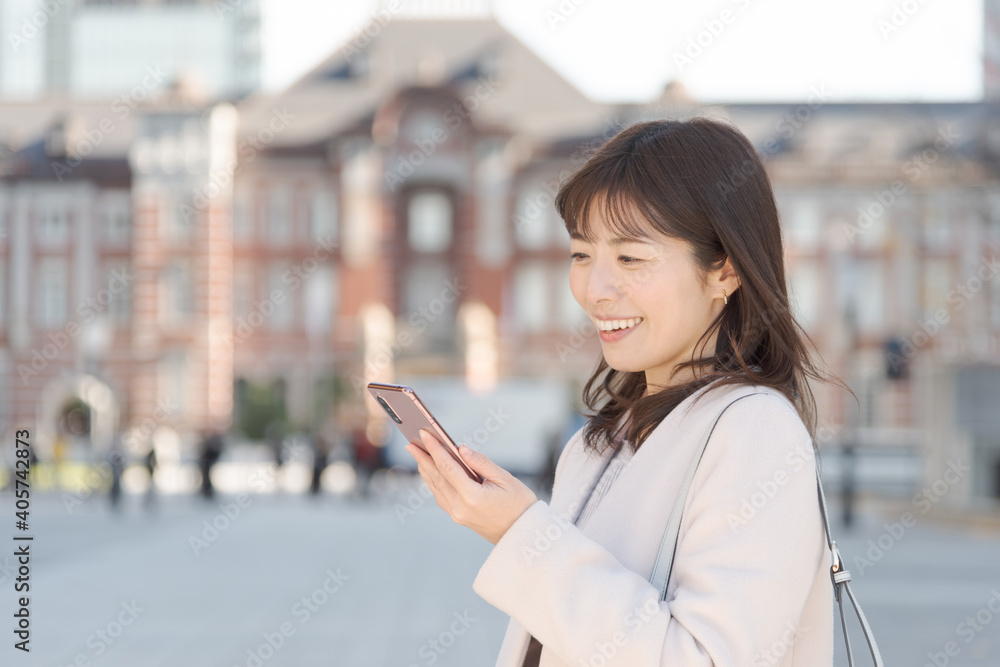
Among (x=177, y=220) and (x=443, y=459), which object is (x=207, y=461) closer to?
(x=443, y=459)

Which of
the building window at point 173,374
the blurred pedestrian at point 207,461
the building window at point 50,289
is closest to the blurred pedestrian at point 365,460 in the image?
the blurred pedestrian at point 207,461

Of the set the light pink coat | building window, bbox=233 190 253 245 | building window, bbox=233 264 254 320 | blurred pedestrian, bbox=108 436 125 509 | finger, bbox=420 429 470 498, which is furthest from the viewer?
building window, bbox=233 264 254 320

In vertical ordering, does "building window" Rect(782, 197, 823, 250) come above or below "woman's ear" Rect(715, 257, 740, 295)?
above

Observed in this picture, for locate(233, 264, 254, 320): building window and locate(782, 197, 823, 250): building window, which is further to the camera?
locate(233, 264, 254, 320): building window

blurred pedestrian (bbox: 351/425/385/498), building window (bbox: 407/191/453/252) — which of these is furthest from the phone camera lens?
building window (bbox: 407/191/453/252)

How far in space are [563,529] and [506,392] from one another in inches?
847

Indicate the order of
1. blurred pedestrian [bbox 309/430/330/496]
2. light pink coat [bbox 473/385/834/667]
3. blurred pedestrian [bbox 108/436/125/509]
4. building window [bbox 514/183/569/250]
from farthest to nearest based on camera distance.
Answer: building window [bbox 514/183/569/250] < blurred pedestrian [bbox 309/430/330/496] < blurred pedestrian [bbox 108/436/125/509] < light pink coat [bbox 473/385/834/667]

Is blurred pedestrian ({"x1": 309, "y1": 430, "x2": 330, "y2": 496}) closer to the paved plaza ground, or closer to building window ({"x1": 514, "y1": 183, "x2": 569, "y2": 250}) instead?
the paved plaza ground

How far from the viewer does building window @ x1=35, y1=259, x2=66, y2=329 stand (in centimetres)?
3478

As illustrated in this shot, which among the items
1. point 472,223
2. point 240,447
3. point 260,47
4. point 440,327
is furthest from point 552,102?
point 260,47

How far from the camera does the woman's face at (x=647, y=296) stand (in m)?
1.47

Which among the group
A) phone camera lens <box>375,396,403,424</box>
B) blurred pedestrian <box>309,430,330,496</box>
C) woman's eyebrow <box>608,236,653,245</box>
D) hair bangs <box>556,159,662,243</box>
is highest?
hair bangs <box>556,159,662,243</box>

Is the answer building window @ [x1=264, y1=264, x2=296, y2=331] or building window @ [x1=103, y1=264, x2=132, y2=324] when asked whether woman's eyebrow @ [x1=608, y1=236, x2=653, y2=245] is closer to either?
building window @ [x1=264, y1=264, x2=296, y2=331]

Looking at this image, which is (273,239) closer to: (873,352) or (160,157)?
(160,157)
